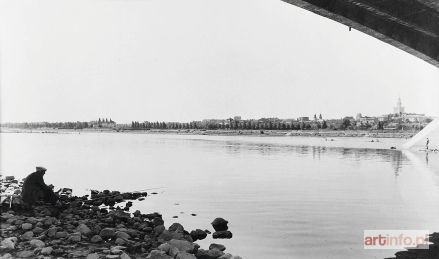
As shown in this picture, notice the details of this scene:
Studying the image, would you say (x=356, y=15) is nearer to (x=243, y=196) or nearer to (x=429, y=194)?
(x=243, y=196)

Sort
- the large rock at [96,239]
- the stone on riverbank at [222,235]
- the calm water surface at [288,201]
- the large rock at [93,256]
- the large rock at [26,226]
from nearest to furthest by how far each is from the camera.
→ the large rock at [93,256], the large rock at [96,239], the large rock at [26,226], the calm water surface at [288,201], the stone on riverbank at [222,235]

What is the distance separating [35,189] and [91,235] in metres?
4.06

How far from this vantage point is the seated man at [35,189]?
13.0 metres

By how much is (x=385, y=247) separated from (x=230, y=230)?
4.32m

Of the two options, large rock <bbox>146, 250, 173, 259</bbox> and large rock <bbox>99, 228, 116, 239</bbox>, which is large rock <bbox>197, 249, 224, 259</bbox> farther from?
large rock <bbox>99, 228, 116, 239</bbox>

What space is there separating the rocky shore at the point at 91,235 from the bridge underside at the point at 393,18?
6450mm

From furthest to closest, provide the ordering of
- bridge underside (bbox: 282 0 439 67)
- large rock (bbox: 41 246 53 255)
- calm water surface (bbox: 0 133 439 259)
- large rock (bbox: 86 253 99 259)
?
calm water surface (bbox: 0 133 439 259)
bridge underside (bbox: 282 0 439 67)
large rock (bbox: 41 246 53 255)
large rock (bbox: 86 253 99 259)

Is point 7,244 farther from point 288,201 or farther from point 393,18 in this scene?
point 288,201

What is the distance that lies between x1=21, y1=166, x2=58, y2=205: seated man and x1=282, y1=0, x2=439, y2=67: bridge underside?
881 cm

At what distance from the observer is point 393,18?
12.4 m

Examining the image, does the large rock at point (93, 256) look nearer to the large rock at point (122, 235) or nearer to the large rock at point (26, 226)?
the large rock at point (122, 235)

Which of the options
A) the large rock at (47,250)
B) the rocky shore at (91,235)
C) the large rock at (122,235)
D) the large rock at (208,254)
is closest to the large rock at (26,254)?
the rocky shore at (91,235)

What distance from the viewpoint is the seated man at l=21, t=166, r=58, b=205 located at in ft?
42.6

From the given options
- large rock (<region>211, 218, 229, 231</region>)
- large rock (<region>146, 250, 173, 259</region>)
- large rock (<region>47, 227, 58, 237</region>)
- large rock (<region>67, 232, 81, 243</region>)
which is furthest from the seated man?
large rock (<region>146, 250, 173, 259</region>)
